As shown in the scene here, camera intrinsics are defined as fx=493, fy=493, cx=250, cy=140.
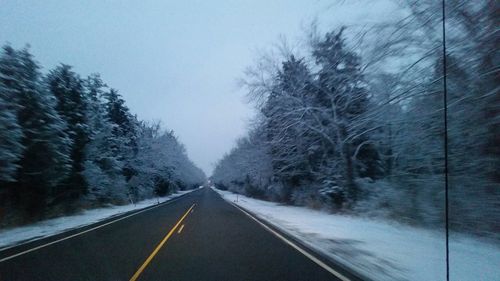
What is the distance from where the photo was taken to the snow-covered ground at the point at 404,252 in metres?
9.66

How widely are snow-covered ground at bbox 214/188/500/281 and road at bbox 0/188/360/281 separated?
0.88 metres

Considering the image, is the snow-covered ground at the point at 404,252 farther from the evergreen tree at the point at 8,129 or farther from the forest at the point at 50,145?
the forest at the point at 50,145

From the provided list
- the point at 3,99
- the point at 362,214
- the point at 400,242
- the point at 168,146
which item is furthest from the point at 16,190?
the point at 168,146

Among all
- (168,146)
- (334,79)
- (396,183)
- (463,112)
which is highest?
(168,146)

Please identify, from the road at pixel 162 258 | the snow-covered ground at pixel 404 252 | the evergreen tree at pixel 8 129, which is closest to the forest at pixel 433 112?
the snow-covered ground at pixel 404 252

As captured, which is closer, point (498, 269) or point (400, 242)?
point (498, 269)

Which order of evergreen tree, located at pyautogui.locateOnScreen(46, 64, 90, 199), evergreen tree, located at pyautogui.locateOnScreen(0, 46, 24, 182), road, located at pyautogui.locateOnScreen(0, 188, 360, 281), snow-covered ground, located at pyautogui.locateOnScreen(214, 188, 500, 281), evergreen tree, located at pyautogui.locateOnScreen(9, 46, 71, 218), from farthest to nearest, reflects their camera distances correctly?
evergreen tree, located at pyautogui.locateOnScreen(46, 64, 90, 199), evergreen tree, located at pyautogui.locateOnScreen(9, 46, 71, 218), evergreen tree, located at pyautogui.locateOnScreen(0, 46, 24, 182), road, located at pyautogui.locateOnScreen(0, 188, 360, 281), snow-covered ground, located at pyautogui.locateOnScreen(214, 188, 500, 281)

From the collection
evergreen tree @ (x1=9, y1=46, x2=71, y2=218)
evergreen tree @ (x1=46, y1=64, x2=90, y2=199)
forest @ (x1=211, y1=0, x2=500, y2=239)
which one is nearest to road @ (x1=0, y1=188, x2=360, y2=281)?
forest @ (x1=211, y1=0, x2=500, y2=239)

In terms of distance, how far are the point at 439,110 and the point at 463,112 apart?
1.15 metres

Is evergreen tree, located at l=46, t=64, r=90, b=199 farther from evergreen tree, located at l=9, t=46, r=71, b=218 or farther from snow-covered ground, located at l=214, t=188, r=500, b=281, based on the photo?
snow-covered ground, located at l=214, t=188, r=500, b=281

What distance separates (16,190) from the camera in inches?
1017

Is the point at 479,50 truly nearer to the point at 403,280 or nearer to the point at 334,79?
the point at 403,280

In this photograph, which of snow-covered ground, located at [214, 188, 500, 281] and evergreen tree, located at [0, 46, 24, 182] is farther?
evergreen tree, located at [0, 46, 24, 182]

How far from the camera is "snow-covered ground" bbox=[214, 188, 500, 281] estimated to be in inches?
380
